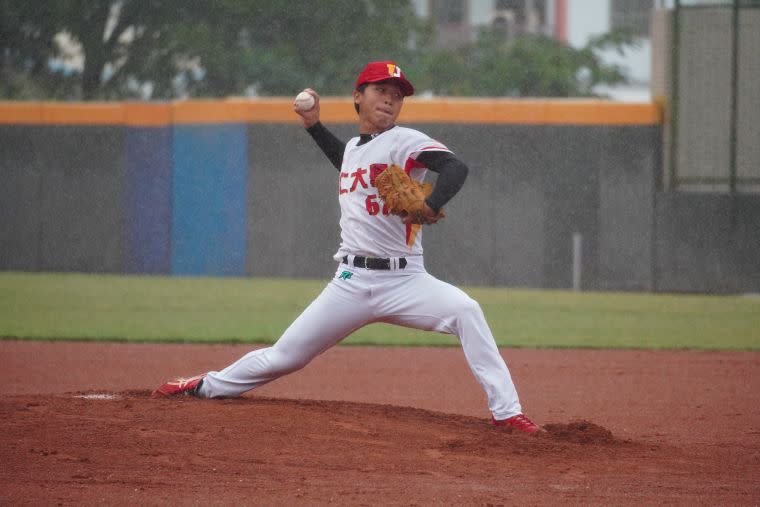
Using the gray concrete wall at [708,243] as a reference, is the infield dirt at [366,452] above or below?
below

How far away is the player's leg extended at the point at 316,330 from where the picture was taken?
5371 millimetres

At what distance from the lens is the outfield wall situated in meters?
16.8

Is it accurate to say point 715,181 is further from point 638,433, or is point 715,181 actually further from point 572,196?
point 638,433

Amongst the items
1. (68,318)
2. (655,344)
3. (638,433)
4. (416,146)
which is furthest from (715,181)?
(416,146)

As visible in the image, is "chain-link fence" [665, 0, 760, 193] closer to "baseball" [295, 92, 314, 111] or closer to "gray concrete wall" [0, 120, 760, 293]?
"gray concrete wall" [0, 120, 760, 293]

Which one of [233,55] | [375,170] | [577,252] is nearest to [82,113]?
[233,55]

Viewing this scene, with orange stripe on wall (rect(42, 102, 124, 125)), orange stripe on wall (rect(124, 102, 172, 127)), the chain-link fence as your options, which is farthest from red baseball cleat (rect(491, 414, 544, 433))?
orange stripe on wall (rect(42, 102, 124, 125))

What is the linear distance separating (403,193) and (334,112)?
12.6 metres

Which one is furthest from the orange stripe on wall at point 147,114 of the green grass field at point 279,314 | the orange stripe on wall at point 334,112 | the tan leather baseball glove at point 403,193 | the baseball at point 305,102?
the tan leather baseball glove at point 403,193

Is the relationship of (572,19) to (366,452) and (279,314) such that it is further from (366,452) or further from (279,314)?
(366,452)

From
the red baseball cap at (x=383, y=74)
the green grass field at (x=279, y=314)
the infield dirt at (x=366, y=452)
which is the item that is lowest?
the green grass field at (x=279, y=314)

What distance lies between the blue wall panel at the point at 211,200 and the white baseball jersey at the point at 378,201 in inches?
493

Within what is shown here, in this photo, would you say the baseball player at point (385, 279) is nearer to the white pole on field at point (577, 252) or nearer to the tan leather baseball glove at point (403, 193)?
the tan leather baseball glove at point (403, 193)

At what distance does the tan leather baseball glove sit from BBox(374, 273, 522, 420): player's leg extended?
407 mm
